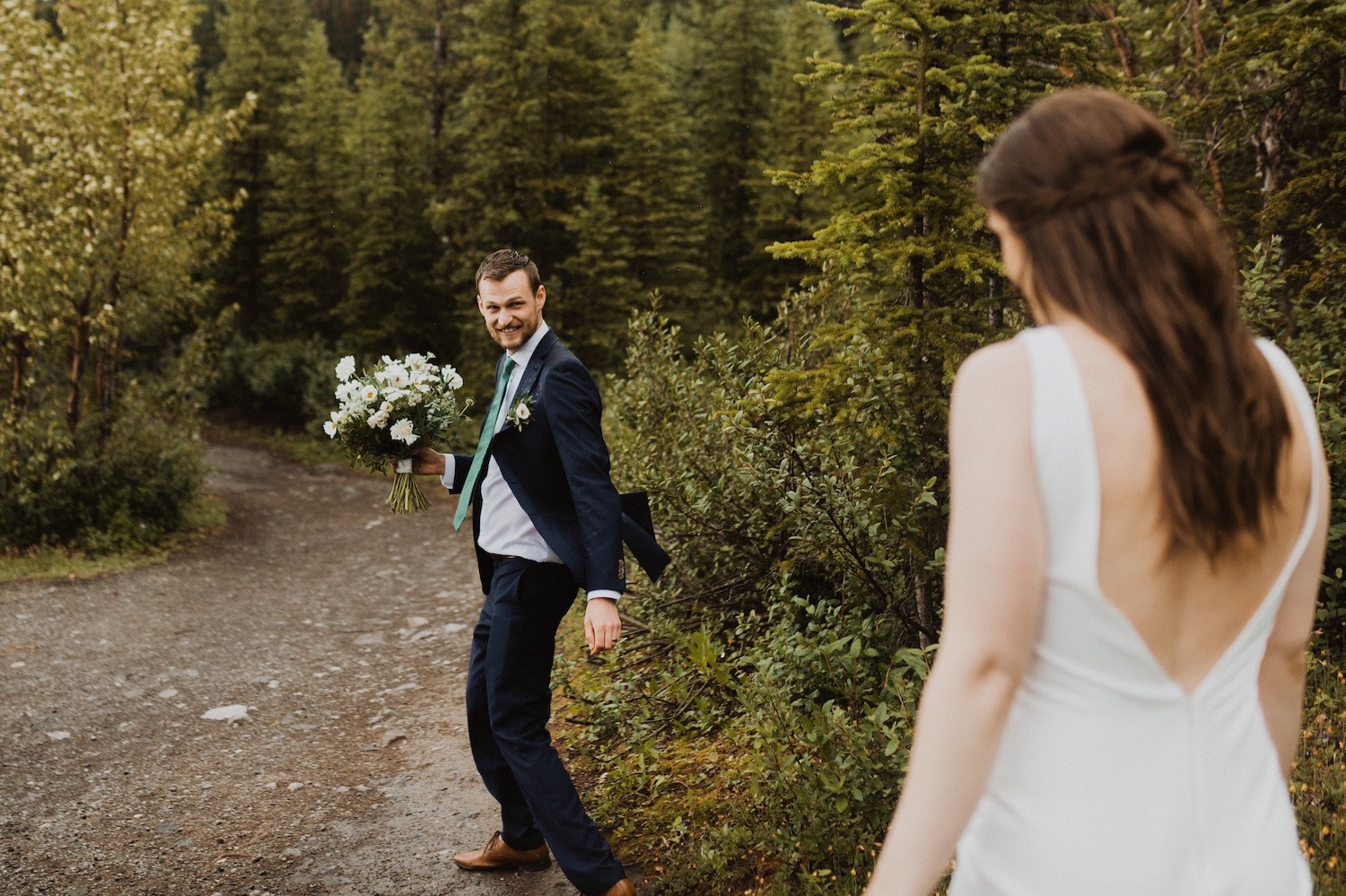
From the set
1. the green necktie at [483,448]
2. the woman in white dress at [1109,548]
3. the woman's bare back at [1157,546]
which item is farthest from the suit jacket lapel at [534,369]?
the woman's bare back at [1157,546]

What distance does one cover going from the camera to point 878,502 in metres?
4.84

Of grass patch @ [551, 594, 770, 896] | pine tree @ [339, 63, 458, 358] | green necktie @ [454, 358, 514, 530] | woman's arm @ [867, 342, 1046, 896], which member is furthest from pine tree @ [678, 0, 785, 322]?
woman's arm @ [867, 342, 1046, 896]

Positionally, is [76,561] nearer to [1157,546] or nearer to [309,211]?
[1157,546]

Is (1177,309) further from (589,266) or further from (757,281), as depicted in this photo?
(757,281)

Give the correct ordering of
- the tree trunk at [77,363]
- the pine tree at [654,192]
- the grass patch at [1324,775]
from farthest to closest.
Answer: the pine tree at [654,192] < the tree trunk at [77,363] < the grass patch at [1324,775]

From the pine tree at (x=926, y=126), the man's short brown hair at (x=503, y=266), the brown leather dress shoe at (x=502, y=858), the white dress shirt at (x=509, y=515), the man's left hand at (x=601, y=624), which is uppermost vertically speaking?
the pine tree at (x=926, y=126)

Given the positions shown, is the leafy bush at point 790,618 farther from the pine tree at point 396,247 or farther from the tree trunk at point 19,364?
the pine tree at point 396,247

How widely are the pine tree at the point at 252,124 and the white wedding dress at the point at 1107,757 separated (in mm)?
27218

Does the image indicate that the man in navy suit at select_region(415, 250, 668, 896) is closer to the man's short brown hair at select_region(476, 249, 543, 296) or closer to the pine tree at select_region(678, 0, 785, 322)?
the man's short brown hair at select_region(476, 249, 543, 296)

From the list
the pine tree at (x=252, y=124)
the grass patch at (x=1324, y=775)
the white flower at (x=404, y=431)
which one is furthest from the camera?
the pine tree at (x=252, y=124)

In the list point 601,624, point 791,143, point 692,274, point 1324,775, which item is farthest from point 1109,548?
point 791,143

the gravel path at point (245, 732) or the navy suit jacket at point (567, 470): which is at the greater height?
the navy suit jacket at point (567, 470)

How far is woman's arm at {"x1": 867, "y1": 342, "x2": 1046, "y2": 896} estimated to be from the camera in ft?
4.48

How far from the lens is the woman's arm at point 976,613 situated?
137 centimetres
